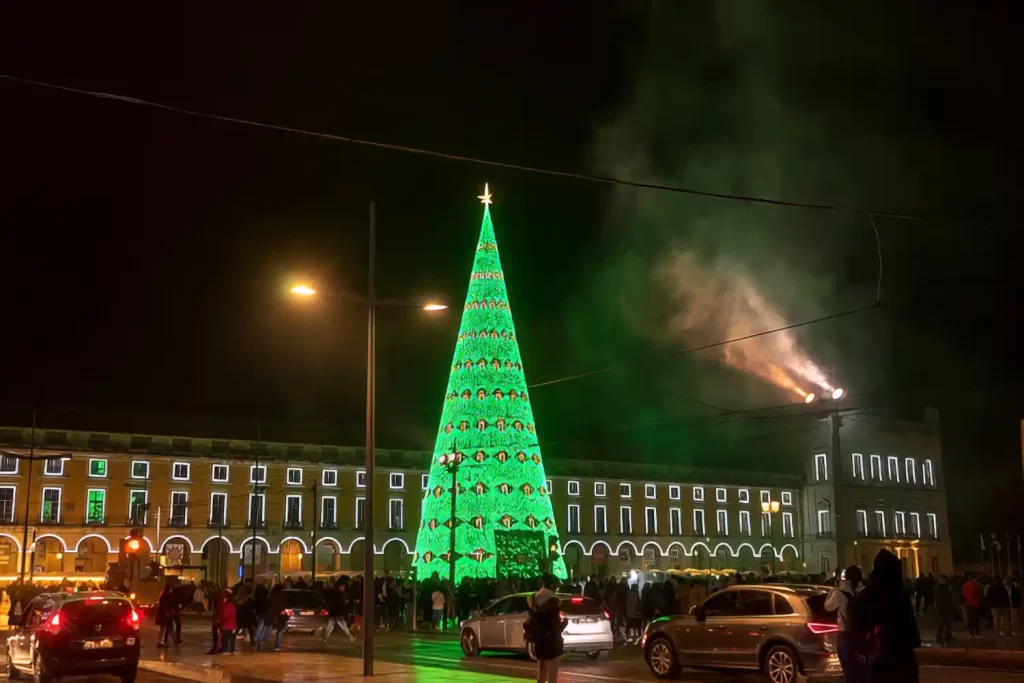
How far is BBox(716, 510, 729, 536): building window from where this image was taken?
10350 centimetres

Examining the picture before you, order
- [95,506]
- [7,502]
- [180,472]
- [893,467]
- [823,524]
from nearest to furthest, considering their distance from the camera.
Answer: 1. [7,502]
2. [95,506]
3. [180,472]
4. [893,467]
5. [823,524]

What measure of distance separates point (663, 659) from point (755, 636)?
2.17m

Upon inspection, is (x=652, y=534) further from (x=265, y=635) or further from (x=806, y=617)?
(x=806, y=617)

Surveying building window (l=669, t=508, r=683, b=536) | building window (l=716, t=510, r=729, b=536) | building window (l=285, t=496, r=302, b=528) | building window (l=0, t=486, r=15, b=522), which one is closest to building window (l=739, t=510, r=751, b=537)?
building window (l=716, t=510, r=729, b=536)

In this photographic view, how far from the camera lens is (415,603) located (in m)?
35.0

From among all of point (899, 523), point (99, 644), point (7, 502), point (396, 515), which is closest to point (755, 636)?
point (99, 644)

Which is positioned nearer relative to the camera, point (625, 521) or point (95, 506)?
point (95, 506)

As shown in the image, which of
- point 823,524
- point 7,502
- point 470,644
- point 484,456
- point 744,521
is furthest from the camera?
point 744,521

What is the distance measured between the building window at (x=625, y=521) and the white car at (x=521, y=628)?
78060 mm

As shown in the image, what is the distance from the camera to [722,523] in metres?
104

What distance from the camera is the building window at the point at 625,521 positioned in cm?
10006

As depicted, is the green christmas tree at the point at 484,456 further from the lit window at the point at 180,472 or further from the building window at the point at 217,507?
the lit window at the point at 180,472

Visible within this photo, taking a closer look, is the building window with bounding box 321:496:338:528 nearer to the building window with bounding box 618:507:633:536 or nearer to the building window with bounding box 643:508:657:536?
the building window with bounding box 618:507:633:536

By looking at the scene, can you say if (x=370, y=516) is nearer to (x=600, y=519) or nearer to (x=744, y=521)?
(x=600, y=519)
